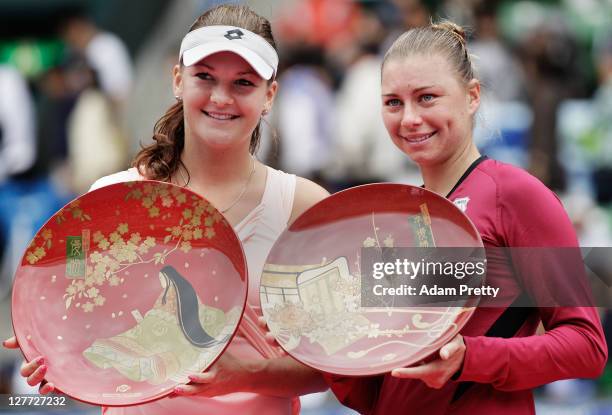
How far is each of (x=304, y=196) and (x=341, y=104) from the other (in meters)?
4.27

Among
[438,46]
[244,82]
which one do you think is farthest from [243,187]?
[438,46]

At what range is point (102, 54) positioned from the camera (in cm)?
777

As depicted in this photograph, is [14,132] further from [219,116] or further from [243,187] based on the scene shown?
[219,116]

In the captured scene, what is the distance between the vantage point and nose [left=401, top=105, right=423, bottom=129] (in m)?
2.55

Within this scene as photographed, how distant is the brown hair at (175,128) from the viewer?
276 centimetres

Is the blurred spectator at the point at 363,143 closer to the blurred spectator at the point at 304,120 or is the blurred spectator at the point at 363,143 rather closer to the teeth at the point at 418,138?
the blurred spectator at the point at 304,120

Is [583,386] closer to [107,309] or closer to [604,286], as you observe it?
[604,286]

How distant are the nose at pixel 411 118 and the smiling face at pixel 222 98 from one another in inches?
14.5

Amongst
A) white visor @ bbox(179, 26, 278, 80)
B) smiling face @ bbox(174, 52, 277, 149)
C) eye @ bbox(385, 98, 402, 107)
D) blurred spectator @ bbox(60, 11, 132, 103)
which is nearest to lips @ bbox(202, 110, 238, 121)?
smiling face @ bbox(174, 52, 277, 149)

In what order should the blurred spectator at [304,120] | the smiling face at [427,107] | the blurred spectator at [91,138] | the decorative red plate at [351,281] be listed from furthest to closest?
the blurred spectator at [91,138]
the blurred spectator at [304,120]
the smiling face at [427,107]
the decorative red plate at [351,281]

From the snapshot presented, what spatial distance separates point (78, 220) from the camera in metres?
2.59

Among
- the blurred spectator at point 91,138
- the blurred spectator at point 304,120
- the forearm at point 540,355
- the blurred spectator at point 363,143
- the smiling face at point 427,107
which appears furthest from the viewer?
the blurred spectator at point 91,138

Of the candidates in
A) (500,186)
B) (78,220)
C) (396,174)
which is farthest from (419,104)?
(396,174)

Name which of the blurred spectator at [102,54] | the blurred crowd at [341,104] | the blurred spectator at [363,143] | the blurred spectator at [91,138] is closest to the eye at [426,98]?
the blurred crowd at [341,104]
